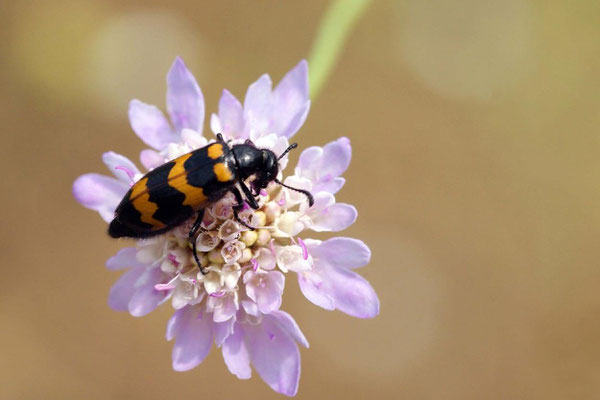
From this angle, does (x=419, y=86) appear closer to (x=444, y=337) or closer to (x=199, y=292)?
(x=444, y=337)

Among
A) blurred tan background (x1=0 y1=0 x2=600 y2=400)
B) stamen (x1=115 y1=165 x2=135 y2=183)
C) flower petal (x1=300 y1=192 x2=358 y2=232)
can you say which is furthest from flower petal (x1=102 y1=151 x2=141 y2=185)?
blurred tan background (x1=0 y1=0 x2=600 y2=400)

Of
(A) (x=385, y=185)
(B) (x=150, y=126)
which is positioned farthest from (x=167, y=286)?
(A) (x=385, y=185)

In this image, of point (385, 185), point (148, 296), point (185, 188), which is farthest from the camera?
point (385, 185)

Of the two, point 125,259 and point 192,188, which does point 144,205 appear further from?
point 125,259

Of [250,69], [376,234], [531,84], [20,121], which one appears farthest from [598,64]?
[20,121]

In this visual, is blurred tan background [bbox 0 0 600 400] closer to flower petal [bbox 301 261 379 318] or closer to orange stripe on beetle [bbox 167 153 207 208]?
flower petal [bbox 301 261 379 318]

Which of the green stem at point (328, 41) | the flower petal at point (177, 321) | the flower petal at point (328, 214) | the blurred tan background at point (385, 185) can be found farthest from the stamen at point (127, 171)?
the blurred tan background at point (385, 185)
